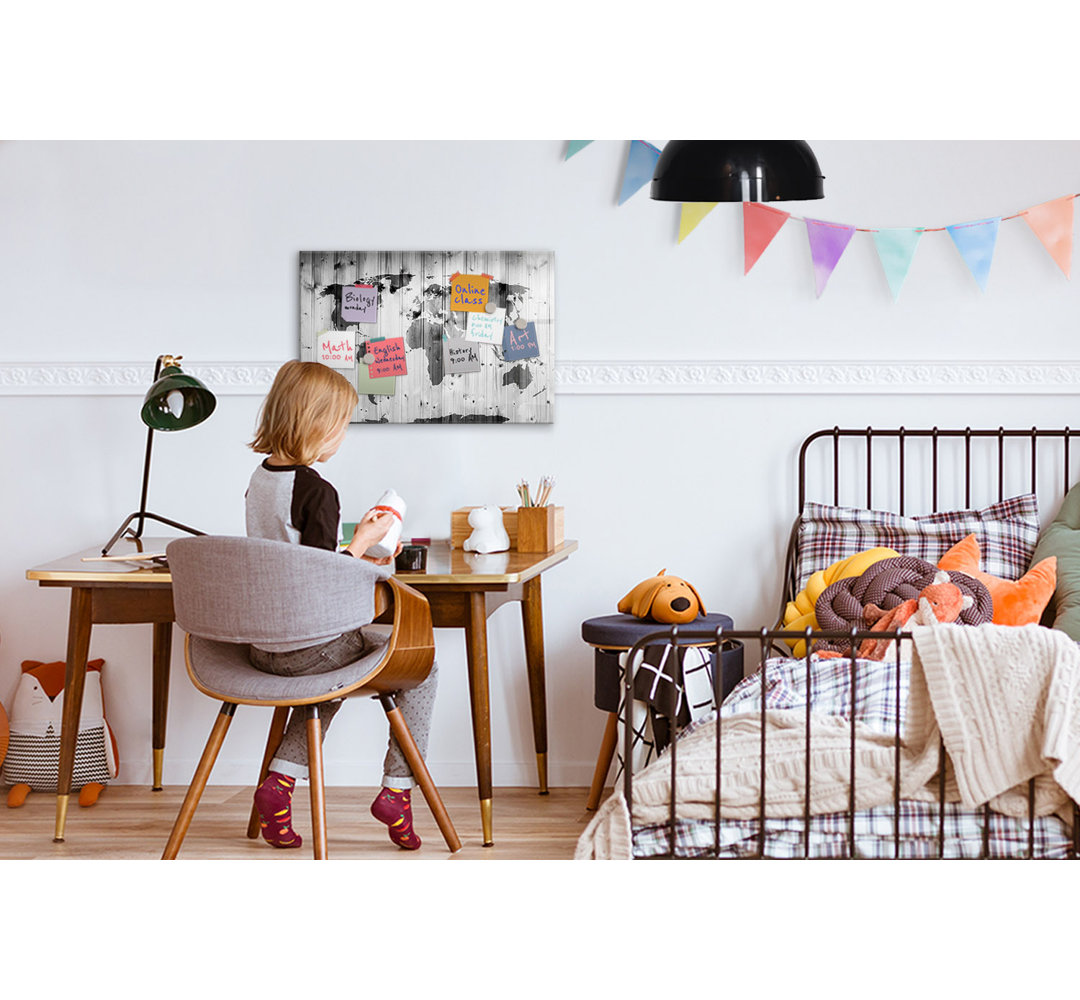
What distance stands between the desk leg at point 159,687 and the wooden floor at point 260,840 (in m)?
0.09

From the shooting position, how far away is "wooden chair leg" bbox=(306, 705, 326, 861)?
2.42m

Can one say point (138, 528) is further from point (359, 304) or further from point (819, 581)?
point (819, 581)

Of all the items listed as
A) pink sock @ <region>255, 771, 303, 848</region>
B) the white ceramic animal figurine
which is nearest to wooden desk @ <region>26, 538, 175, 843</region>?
pink sock @ <region>255, 771, 303, 848</region>

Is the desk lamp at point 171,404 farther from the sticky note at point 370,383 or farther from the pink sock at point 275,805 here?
the pink sock at point 275,805

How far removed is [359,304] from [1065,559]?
1998mm

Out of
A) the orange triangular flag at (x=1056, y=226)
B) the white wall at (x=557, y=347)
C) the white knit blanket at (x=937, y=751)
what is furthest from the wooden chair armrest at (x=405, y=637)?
the orange triangular flag at (x=1056, y=226)

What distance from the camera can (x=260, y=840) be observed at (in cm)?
286

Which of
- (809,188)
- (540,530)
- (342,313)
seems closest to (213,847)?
(540,530)

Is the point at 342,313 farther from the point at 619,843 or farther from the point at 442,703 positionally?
the point at 619,843

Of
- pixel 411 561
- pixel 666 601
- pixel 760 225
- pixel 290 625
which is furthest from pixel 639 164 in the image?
pixel 290 625

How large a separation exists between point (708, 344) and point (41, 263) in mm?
1923

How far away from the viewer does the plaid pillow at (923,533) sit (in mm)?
3109
